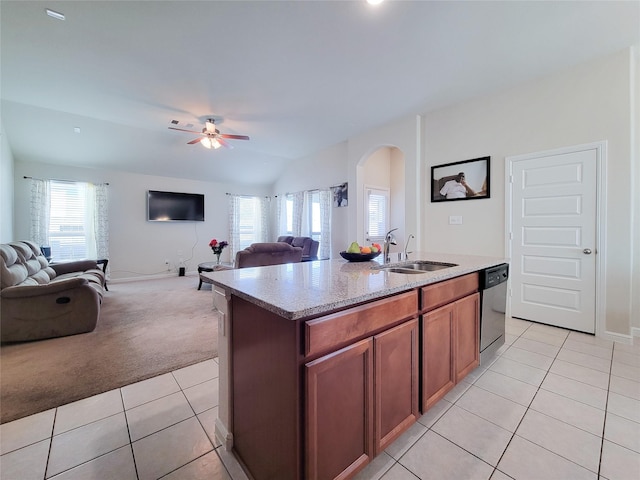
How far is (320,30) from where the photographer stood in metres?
2.41

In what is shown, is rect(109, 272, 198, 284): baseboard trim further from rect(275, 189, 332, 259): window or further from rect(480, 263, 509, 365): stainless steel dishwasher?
rect(480, 263, 509, 365): stainless steel dishwasher

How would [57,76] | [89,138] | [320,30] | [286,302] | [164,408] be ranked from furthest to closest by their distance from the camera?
[89,138]
[57,76]
[320,30]
[164,408]
[286,302]

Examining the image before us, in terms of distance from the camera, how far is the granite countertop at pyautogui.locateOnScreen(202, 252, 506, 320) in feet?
3.28

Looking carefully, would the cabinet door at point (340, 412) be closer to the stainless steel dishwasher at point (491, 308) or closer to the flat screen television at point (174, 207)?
the stainless steel dishwasher at point (491, 308)

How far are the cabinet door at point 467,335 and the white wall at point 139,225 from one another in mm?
6698

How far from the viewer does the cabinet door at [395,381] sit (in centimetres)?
125

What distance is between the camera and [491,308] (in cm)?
219

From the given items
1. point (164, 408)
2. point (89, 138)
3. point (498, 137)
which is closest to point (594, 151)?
point (498, 137)

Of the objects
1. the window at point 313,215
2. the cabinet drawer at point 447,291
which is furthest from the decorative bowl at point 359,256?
the window at point 313,215

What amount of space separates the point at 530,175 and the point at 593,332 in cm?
186

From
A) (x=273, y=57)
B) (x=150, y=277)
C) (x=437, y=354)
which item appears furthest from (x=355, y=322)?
(x=150, y=277)

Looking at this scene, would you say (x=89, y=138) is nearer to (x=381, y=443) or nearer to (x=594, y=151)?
(x=381, y=443)

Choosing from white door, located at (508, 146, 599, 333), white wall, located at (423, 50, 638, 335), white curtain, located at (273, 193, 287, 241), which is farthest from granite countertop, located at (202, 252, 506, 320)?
white curtain, located at (273, 193, 287, 241)

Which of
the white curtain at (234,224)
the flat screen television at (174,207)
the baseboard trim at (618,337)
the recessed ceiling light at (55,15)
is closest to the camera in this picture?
the recessed ceiling light at (55,15)
